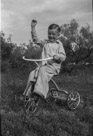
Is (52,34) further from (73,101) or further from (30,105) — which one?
(73,101)

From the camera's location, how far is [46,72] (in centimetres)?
470

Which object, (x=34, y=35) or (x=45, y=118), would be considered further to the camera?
(x=34, y=35)

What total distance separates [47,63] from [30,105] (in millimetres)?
763

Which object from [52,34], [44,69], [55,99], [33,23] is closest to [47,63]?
[44,69]

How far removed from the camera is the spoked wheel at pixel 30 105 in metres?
4.63

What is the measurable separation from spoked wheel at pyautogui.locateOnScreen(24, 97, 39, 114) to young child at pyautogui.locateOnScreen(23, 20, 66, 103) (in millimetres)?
120

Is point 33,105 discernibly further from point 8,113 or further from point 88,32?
point 88,32

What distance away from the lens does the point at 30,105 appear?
466 cm

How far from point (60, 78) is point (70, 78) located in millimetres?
458

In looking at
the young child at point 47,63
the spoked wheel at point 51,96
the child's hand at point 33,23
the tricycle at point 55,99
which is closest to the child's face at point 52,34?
the young child at point 47,63

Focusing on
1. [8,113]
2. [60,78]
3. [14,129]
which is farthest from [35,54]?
[60,78]

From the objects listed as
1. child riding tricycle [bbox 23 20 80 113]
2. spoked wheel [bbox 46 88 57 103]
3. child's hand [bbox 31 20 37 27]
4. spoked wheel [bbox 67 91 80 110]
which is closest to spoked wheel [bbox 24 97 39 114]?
child riding tricycle [bbox 23 20 80 113]

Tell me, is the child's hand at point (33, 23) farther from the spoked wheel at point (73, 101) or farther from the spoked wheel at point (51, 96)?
the spoked wheel at point (73, 101)

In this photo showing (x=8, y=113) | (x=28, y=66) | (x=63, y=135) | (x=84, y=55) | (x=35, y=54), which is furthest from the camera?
(x=84, y=55)
